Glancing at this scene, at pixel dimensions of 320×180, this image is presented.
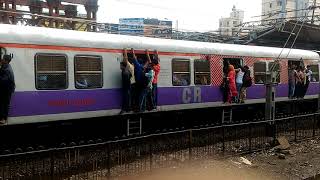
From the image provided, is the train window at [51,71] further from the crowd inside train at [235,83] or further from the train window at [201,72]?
the crowd inside train at [235,83]

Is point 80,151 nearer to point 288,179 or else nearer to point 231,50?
point 288,179

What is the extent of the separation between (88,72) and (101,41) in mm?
879

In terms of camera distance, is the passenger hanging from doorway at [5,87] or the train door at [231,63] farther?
the train door at [231,63]

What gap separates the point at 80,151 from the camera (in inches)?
302

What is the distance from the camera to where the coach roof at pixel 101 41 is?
971 centimetres

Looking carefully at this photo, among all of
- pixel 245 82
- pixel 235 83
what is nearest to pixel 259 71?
pixel 245 82

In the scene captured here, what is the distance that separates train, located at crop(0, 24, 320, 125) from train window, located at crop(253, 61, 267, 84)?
0.76m

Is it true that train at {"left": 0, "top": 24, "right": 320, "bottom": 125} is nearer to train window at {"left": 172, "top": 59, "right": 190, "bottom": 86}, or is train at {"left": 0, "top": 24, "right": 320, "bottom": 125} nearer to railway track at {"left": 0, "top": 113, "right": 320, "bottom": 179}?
train window at {"left": 172, "top": 59, "right": 190, "bottom": 86}

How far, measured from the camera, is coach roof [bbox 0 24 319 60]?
31.9 feet

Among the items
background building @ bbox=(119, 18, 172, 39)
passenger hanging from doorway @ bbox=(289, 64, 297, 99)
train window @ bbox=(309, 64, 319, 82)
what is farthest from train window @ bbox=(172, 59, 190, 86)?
train window @ bbox=(309, 64, 319, 82)

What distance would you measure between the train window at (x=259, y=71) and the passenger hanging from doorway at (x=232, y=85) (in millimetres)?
1555

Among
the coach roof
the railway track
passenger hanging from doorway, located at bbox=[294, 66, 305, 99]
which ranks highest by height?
the coach roof

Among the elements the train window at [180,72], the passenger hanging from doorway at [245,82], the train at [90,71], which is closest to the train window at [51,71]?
the train at [90,71]

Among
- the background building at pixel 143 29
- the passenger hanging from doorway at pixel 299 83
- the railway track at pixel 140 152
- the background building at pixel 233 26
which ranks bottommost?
the railway track at pixel 140 152
